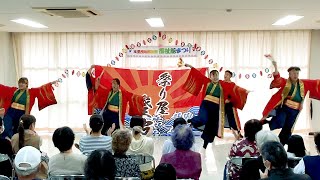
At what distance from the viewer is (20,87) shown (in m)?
6.88

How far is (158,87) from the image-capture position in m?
9.14

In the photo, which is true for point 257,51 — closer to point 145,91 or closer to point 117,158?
point 145,91

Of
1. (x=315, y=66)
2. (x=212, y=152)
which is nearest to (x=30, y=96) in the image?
(x=212, y=152)

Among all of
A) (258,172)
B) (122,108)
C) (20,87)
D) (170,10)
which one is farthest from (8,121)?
(258,172)

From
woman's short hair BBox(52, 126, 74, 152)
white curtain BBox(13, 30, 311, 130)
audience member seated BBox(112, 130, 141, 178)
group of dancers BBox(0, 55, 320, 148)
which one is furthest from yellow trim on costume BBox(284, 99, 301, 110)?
woman's short hair BBox(52, 126, 74, 152)

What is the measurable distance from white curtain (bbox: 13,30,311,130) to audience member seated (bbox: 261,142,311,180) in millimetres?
7316

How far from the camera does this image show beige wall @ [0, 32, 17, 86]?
9617mm

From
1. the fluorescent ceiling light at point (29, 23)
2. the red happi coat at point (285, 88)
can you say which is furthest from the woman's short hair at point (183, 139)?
the fluorescent ceiling light at point (29, 23)

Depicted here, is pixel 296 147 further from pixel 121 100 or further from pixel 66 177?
pixel 121 100

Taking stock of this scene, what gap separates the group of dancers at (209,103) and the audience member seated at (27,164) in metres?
4.12

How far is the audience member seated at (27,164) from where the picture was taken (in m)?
2.31

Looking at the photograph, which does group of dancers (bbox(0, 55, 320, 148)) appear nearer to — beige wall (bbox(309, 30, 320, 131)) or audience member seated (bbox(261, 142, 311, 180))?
beige wall (bbox(309, 30, 320, 131))

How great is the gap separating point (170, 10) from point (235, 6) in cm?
100

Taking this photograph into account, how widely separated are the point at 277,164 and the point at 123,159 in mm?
1131
